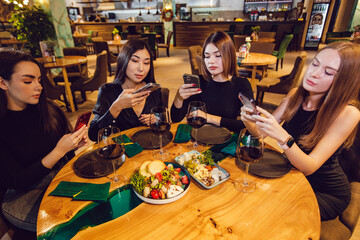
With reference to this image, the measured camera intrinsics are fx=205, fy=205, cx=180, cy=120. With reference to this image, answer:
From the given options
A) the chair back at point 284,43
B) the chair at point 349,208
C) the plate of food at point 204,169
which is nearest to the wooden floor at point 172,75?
the chair back at point 284,43

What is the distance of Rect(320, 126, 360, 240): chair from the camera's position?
107cm

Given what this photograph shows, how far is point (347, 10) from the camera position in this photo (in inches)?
365

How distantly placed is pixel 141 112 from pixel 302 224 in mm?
1477

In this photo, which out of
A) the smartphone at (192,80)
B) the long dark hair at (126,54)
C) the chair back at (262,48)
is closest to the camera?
the smartphone at (192,80)

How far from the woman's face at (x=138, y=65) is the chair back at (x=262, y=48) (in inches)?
170

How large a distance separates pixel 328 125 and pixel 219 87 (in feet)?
3.12

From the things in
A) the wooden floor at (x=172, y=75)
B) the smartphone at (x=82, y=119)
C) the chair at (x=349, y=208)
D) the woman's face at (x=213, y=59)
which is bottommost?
the wooden floor at (x=172, y=75)

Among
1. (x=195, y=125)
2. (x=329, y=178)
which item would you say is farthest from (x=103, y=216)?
(x=329, y=178)

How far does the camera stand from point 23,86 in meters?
1.26

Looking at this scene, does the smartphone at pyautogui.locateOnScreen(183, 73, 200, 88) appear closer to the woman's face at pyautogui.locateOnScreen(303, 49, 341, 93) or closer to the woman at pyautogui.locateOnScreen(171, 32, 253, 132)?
the woman at pyautogui.locateOnScreen(171, 32, 253, 132)

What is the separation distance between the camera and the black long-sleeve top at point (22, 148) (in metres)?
1.15

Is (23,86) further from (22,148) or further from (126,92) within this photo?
(126,92)

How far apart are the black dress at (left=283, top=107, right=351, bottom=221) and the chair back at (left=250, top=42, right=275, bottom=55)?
14.2 feet

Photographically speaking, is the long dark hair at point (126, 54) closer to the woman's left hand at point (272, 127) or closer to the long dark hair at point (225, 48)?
the long dark hair at point (225, 48)
